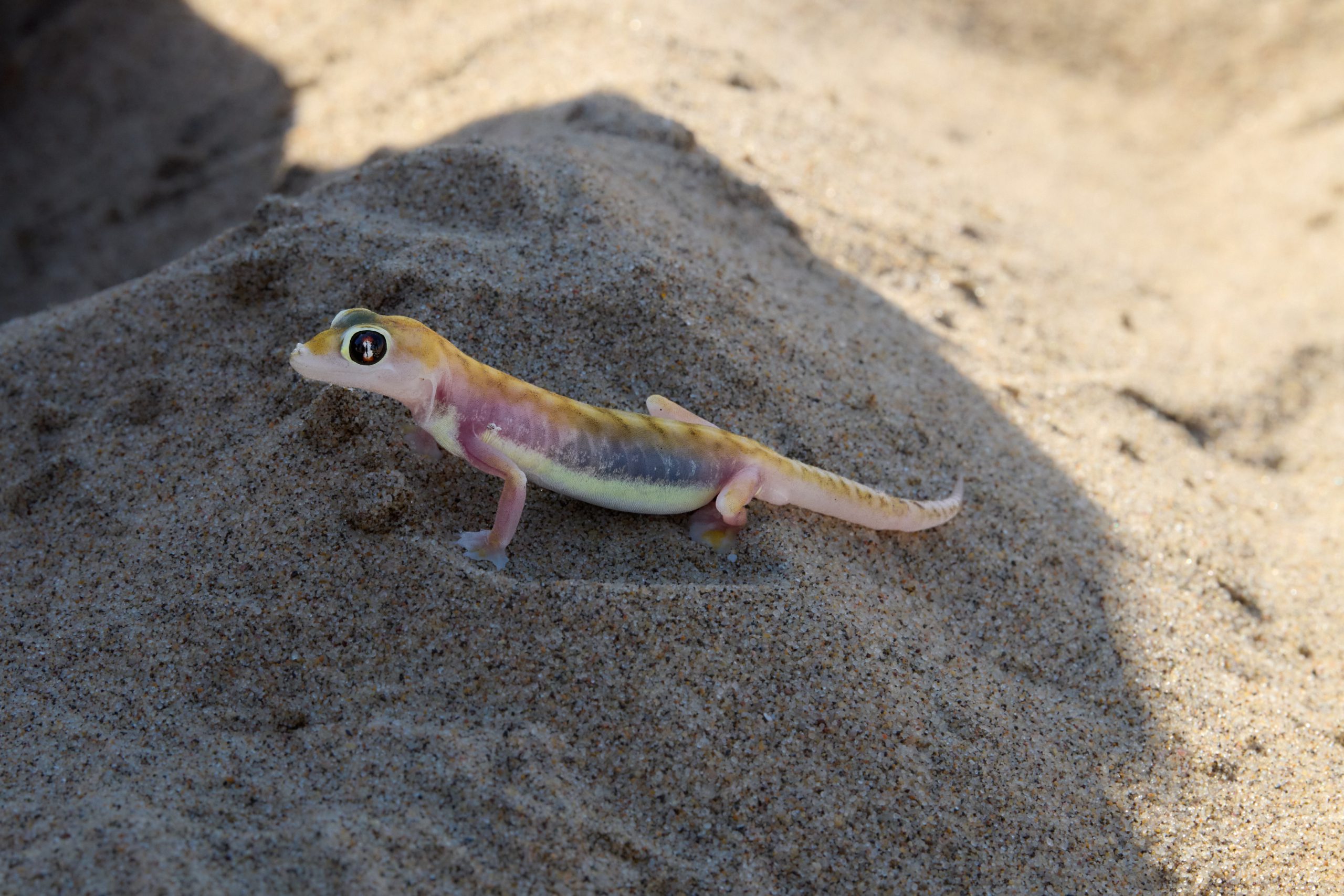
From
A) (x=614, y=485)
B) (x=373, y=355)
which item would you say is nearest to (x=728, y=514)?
(x=614, y=485)

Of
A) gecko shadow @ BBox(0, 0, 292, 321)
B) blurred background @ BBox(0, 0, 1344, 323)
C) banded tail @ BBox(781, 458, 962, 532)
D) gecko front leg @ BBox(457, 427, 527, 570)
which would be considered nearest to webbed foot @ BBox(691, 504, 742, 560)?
banded tail @ BBox(781, 458, 962, 532)

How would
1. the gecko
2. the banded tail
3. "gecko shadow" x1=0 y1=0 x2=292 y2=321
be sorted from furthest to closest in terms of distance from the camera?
"gecko shadow" x1=0 y1=0 x2=292 y2=321 < the banded tail < the gecko

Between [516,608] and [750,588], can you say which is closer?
[516,608]

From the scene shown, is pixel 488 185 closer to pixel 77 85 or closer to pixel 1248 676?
pixel 1248 676

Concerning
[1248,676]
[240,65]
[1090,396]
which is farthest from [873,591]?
[240,65]

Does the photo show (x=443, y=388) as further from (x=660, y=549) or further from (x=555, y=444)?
(x=660, y=549)

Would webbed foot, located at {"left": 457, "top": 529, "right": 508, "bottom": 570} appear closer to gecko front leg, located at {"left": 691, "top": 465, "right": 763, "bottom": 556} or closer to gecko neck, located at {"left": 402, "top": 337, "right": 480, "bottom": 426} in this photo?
gecko neck, located at {"left": 402, "top": 337, "right": 480, "bottom": 426}

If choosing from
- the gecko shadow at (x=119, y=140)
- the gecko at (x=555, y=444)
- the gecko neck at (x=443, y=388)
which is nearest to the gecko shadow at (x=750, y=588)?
the gecko at (x=555, y=444)
